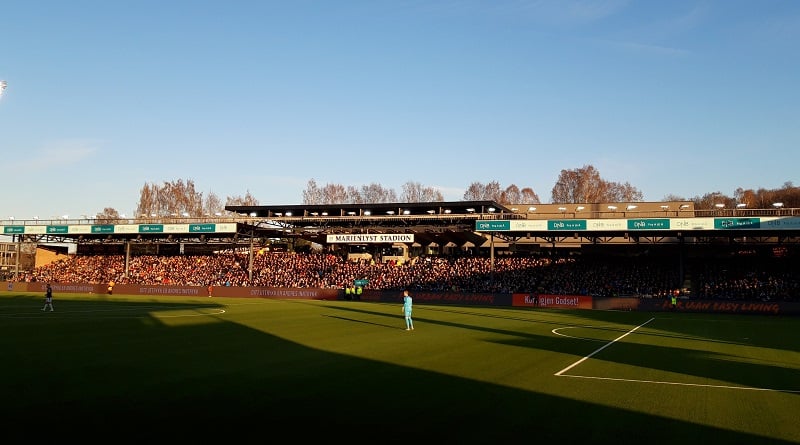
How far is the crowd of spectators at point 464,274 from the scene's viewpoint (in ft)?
198

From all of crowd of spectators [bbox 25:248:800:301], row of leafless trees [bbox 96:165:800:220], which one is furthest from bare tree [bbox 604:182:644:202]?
crowd of spectators [bbox 25:248:800:301]

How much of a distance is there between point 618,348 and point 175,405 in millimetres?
16975

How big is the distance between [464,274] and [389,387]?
54.4 meters

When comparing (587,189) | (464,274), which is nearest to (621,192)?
(587,189)

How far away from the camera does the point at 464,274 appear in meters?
68.2

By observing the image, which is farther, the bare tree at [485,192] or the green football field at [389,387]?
the bare tree at [485,192]

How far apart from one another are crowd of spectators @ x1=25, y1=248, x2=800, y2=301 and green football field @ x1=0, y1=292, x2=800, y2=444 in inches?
1350

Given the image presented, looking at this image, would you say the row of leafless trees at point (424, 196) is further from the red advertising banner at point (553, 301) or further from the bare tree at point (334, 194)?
the red advertising banner at point (553, 301)

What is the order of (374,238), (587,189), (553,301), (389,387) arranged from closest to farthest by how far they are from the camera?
(389,387), (553,301), (374,238), (587,189)

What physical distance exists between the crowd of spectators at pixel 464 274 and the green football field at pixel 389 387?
3428 cm

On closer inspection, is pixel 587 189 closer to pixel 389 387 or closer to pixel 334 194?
pixel 334 194

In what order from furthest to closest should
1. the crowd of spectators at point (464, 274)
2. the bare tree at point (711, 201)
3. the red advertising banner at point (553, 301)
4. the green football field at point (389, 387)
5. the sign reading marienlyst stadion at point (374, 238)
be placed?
the bare tree at point (711, 201) → the sign reading marienlyst stadion at point (374, 238) → the crowd of spectators at point (464, 274) → the red advertising banner at point (553, 301) → the green football field at point (389, 387)

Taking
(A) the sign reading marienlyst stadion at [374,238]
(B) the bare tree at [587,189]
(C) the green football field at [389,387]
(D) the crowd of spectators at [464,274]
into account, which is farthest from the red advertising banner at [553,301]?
(B) the bare tree at [587,189]

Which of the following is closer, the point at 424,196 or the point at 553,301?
the point at 553,301
